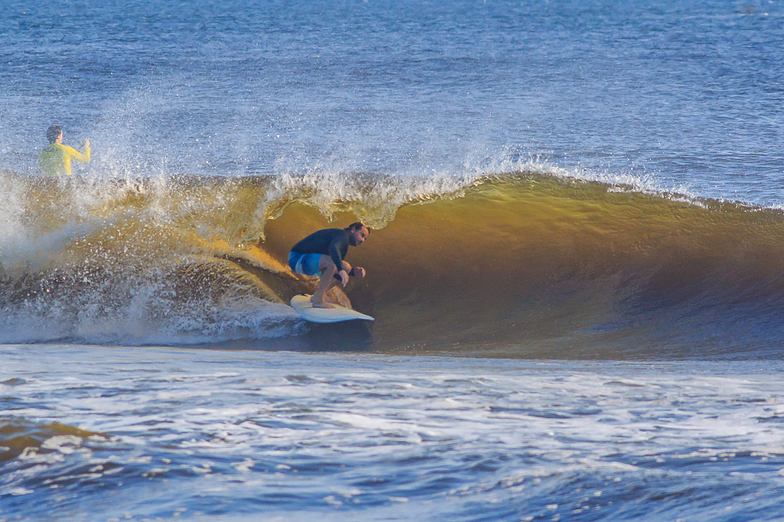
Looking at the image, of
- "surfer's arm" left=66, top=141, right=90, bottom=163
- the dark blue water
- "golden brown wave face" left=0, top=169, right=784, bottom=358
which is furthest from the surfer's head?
"surfer's arm" left=66, top=141, right=90, bottom=163

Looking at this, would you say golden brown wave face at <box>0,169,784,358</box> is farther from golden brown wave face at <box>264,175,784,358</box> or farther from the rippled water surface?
the rippled water surface

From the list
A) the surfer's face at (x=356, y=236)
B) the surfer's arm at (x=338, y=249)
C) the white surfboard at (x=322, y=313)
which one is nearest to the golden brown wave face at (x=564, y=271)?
the white surfboard at (x=322, y=313)

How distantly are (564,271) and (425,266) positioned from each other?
1.50 m

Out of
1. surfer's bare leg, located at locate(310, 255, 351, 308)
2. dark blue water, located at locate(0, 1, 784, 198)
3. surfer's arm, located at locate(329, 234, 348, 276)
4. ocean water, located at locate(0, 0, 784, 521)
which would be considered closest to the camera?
ocean water, located at locate(0, 0, 784, 521)

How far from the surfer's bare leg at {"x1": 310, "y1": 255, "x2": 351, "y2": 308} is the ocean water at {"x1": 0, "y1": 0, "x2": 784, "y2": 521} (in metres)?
0.26

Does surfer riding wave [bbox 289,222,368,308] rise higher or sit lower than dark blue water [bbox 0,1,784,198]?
lower

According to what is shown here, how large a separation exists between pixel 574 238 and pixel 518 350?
2.50 m

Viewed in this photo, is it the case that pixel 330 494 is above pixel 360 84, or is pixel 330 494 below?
below

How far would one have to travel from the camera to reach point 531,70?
24844mm

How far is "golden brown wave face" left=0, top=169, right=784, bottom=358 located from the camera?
649 centimetres

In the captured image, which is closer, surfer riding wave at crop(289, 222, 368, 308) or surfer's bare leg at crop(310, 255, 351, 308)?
surfer riding wave at crop(289, 222, 368, 308)

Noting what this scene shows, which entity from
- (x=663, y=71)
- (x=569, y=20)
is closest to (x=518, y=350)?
(x=663, y=71)

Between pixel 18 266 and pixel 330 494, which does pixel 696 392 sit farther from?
pixel 18 266

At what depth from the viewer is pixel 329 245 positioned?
6414 millimetres
